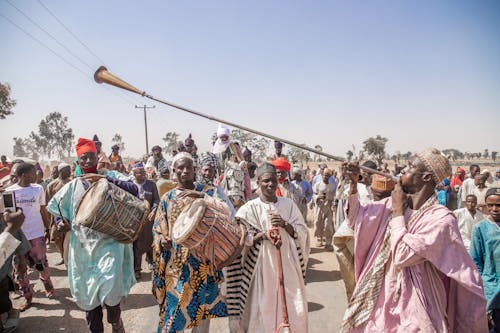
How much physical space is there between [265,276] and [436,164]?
197 centimetres

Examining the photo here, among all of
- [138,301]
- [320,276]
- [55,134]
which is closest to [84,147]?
[138,301]

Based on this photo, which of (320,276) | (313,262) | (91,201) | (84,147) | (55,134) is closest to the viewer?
(91,201)

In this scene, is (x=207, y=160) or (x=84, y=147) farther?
(x=207, y=160)

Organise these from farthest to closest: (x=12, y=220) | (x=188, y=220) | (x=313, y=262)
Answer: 1. (x=313, y=262)
2. (x=188, y=220)
3. (x=12, y=220)

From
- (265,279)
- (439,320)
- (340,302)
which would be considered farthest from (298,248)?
(340,302)

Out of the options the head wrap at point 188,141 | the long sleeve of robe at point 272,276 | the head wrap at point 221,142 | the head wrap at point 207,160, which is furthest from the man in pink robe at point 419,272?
the head wrap at point 188,141

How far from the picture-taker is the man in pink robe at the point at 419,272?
225 centimetres

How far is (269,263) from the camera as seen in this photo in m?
3.43

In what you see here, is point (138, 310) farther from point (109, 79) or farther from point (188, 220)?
point (109, 79)

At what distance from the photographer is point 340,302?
5.25 metres

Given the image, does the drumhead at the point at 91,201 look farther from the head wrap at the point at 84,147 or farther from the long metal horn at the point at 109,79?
the long metal horn at the point at 109,79

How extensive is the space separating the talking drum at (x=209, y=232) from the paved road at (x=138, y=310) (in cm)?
186

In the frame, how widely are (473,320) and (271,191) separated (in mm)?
2031

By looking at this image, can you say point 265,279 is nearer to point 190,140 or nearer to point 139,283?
point 139,283
